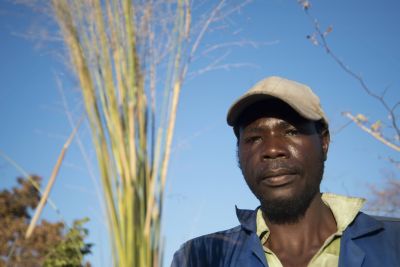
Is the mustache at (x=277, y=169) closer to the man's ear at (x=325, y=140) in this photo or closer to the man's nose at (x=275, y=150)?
the man's nose at (x=275, y=150)

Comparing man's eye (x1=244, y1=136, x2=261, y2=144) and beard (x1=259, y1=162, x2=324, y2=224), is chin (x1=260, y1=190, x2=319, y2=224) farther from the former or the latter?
man's eye (x1=244, y1=136, x2=261, y2=144)

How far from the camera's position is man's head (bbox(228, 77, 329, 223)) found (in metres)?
2.00

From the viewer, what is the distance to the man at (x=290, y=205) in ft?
6.51

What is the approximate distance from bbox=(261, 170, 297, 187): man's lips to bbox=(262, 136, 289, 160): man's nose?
8 cm

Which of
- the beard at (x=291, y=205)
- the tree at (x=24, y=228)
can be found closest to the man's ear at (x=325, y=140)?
the beard at (x=291, y=205)

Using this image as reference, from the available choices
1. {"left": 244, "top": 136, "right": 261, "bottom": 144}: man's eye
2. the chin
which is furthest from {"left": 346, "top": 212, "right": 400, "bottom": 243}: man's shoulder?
{"left": 244, "top": 136, "right": 261, "bottom": 144}: man's eye

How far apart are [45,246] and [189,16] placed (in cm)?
1076

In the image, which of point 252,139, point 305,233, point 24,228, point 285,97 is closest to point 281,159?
point 252,139

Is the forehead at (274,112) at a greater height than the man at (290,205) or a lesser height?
greater

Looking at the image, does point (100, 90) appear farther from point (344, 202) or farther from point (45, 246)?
point (45, 246)

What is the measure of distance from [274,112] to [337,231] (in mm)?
698

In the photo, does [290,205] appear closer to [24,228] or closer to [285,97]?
[285,97]

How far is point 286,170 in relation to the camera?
1980 millimetres

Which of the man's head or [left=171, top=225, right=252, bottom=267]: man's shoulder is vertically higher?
the man's head
